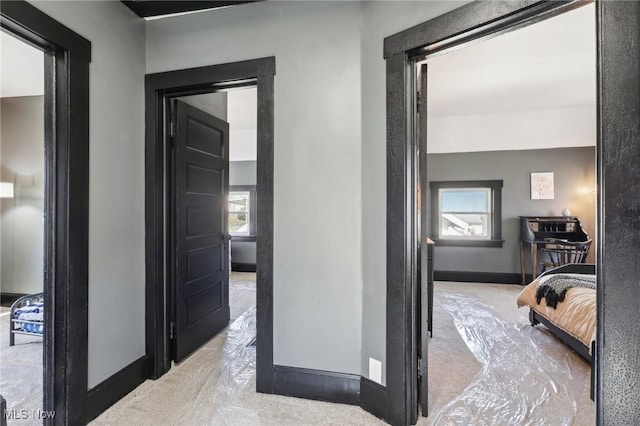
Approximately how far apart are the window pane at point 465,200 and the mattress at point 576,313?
2904 mm

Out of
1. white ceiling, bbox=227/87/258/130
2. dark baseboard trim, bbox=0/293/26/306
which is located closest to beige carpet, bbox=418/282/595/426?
white ceiling, bbox=227/87/258/130

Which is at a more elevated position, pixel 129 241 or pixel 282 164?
pixel 282 164

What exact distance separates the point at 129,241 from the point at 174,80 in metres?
1.15

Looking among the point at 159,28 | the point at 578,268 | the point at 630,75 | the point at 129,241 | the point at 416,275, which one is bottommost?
the point at 578,268

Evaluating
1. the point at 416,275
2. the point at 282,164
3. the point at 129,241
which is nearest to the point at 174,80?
the point at 282,164

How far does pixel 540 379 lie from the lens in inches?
96.3

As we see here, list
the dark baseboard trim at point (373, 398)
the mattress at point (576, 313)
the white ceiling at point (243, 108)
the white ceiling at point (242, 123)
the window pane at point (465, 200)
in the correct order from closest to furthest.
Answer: the dark baseboard trim at point (373, 398) < the mattress at point (576, 313) < the white ceiling at point (243, 108) < the white ceiling at point (242, 123) < the window pane at point (465, 200)

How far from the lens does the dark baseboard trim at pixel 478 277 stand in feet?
19.0

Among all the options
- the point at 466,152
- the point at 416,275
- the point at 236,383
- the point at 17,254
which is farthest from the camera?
the point at 466,152

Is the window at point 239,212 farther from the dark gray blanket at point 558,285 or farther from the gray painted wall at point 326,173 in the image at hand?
the dark gray blanket at point 558,285

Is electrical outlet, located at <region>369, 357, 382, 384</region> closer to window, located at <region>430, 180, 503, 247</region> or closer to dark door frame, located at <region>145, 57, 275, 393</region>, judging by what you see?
dark door frame, located at <region>145, 57, 275, 393</region>

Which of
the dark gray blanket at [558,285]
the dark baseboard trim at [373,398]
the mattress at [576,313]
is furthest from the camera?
the dark gray blanket at [558,285]

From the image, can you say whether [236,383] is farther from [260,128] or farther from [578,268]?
[578,268]

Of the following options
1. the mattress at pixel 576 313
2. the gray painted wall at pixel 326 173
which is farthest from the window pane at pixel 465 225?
the gray painted wall at pixel 326 173
